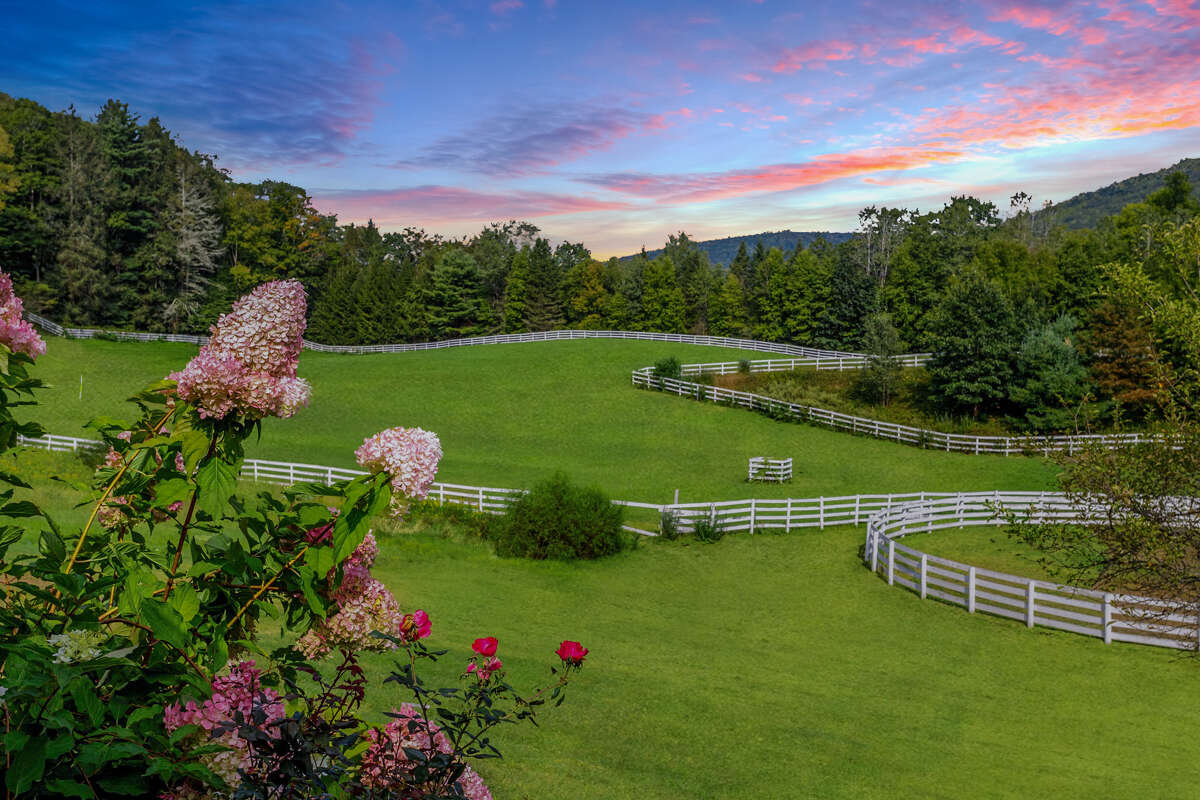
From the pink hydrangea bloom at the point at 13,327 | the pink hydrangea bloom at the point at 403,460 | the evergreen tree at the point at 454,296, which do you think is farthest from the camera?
the evergreen tree at the point at 454,296

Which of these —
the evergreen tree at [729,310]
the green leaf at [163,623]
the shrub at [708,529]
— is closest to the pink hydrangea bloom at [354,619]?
the green leaf at [163,623]

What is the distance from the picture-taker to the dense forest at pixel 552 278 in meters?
43.4

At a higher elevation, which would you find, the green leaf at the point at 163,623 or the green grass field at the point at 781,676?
the green leaf at the point at 163,623

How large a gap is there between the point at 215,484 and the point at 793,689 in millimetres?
11418

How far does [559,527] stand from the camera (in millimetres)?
20781

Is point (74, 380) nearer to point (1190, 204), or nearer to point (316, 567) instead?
point (316, 567)

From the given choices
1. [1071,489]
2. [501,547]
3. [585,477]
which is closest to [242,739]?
[1071,489]

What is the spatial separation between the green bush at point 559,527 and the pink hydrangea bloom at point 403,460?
58.1 feet

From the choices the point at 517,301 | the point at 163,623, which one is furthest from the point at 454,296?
the point at 163,623

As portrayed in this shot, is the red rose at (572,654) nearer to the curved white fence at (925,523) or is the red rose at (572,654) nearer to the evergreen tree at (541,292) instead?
the curved white fence at (925,523)

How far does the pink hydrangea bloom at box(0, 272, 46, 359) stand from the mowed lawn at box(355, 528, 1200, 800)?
647 cm

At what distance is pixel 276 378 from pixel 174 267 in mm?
78086

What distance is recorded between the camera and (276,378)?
125 inches

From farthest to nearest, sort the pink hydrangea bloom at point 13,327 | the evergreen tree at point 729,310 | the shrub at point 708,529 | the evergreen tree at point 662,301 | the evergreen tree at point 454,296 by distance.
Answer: the evergreen tree at point 662,301 → the evergreen tree at point 729,310 → the evergreen tree at point 454,296 → the shrub at point 708,529 → the pink hydrangea bloom at point 13,327
